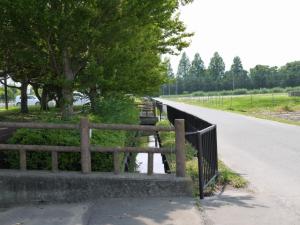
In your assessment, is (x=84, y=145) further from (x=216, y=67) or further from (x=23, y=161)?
(x=216, y=67)

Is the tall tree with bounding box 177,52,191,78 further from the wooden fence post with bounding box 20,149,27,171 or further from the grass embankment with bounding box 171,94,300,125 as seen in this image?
the wooden fence post with bounding box 20,149,27,171

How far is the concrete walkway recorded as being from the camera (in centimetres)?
622

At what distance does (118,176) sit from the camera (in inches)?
296

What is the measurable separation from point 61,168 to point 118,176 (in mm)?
1121

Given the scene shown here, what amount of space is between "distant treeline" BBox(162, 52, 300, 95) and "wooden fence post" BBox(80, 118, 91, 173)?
11683cm

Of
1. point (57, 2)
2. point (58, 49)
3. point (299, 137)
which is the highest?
point (57, 2)

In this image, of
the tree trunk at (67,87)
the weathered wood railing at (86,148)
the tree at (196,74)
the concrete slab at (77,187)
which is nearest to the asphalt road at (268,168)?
the concrete slab at (77,187)

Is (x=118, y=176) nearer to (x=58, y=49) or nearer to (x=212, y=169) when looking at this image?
(x=212, y=169)

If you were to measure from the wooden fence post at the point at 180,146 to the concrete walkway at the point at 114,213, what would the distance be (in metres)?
0.51

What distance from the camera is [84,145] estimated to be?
747cm


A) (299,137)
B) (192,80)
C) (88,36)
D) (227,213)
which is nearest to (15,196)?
(227,213)

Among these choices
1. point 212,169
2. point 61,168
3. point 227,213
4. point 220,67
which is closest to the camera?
point 227,213

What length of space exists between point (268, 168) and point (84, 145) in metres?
4.82

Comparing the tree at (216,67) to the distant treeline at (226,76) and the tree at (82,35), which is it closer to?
the distant treeline at (226,76)
